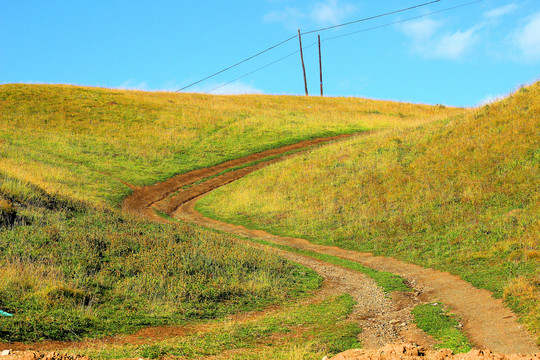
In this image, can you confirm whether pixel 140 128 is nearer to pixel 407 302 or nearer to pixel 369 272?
pixel 369 272

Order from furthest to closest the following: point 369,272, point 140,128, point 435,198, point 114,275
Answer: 1. point 140,128
2. point 435,198
3. point 369,272
4. point 114,275

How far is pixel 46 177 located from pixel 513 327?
2782 centimetres

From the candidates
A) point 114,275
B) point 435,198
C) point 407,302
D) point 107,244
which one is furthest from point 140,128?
point 407,302

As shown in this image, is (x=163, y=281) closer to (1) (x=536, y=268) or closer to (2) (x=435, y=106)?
(1) (x=536, y=268)

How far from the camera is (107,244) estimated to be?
15.5m

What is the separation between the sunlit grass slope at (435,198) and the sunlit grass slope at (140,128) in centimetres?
863

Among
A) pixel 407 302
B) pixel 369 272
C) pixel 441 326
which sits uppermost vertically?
pixel 369 272

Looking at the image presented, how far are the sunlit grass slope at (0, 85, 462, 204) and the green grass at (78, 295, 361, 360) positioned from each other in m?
19.4

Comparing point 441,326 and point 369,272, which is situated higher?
point 369,272

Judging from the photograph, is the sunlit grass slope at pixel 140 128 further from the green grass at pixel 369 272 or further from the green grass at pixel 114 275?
the green grass at pixel 369 272

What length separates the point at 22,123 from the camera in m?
45.4

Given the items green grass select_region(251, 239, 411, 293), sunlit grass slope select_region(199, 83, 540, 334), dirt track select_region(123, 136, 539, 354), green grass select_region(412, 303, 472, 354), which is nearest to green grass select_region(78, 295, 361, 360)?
dirt track select_region(123, 136, 539, 354)

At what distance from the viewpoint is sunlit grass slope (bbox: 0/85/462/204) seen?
34491mm

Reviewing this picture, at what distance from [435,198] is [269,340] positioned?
15.4 metres
